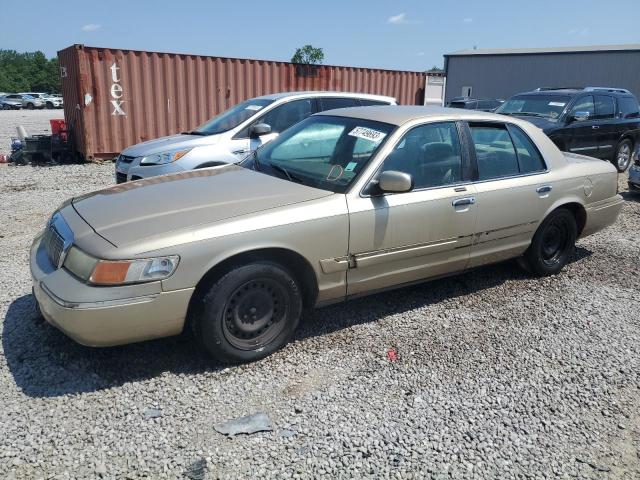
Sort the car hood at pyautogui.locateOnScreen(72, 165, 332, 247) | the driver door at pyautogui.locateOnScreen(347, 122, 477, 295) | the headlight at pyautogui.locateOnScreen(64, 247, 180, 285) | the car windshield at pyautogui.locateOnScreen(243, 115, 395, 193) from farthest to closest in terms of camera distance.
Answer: the car windshield at pyautogui.locateOnScreen(243, 115, 395, 193) → the driver door at pyautogui.locateOnScreen(347, 122, 477, 295) → the car hood at pyautogui.locateOnScreen(72, 165, 332, 247) → the headlight at pyautogui.locateOnScreen(64, 247, 180, 285)

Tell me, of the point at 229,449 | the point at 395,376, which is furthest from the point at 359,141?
the point at 229,449

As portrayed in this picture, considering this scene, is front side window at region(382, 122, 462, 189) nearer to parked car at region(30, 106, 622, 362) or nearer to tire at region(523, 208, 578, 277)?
parked car at region(30, 106, 622, 362)

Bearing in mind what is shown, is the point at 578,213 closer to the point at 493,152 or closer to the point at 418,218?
the point at 493,152

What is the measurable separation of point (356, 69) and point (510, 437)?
1343 centimetres

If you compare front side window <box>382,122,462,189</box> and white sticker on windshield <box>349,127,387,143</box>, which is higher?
white sticker on windshield <box>349,127,387,143</box>

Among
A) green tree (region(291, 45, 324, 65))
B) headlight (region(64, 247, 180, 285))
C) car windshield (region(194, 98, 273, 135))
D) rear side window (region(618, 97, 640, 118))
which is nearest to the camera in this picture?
headlight (region(64, 247, 180, 285))

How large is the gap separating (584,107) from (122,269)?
393 inches

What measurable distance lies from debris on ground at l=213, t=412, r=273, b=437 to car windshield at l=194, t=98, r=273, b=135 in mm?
5143

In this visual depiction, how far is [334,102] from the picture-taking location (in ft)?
26.1

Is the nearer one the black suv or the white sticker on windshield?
the white sticker on windshield

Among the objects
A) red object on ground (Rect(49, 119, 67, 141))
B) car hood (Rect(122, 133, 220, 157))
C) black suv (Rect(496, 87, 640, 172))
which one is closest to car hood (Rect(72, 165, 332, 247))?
car hood (Rect(122, 133, 220, 157))

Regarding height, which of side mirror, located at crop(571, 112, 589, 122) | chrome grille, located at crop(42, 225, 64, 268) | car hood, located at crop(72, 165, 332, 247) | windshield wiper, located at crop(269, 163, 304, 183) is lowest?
chrome grille, located at crop(42, 225, 64, 268)

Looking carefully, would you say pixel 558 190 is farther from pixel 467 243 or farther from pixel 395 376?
pixel 395 376

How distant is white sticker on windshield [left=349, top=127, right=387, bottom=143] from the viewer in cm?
395
